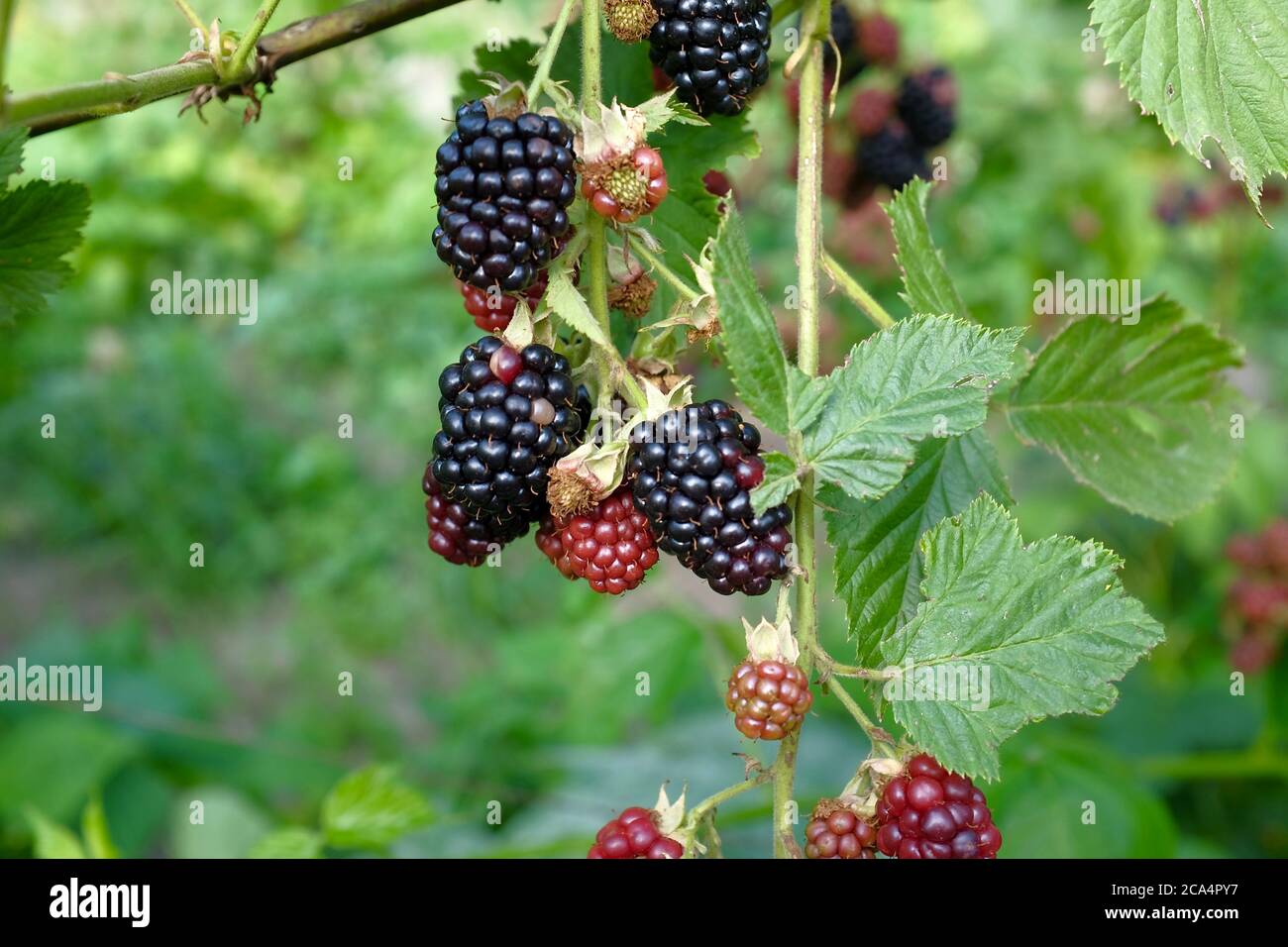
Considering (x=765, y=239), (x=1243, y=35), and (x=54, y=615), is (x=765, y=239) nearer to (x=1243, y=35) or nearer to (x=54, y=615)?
(x=1243, y=35)

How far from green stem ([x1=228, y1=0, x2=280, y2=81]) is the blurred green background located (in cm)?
58

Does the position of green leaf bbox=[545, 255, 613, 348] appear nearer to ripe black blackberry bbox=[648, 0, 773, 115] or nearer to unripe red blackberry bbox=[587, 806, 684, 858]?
ripe black blackberry bbox=[648, 0, 773, 115]

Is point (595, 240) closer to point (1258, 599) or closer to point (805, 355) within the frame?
point (805, 355)

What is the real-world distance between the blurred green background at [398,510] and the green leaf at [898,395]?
518mm

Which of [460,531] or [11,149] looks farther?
[460,531]

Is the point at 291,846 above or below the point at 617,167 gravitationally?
below

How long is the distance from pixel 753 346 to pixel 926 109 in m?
1.47

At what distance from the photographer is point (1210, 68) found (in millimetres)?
1123

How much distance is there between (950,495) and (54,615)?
16.6ft

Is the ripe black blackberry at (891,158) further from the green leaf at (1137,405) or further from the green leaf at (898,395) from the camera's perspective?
the green leaf at (898,395)

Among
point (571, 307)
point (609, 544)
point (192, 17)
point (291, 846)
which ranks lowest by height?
point (291, 846)

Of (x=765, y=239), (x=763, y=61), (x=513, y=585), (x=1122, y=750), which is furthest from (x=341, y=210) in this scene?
(x=763, y=61)

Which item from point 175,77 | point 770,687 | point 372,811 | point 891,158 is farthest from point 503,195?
point 891,158

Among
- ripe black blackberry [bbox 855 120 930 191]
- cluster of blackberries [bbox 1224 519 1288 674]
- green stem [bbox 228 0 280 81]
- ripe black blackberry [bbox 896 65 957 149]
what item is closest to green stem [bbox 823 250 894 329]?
green stem [bbox 228 0 280 81]
